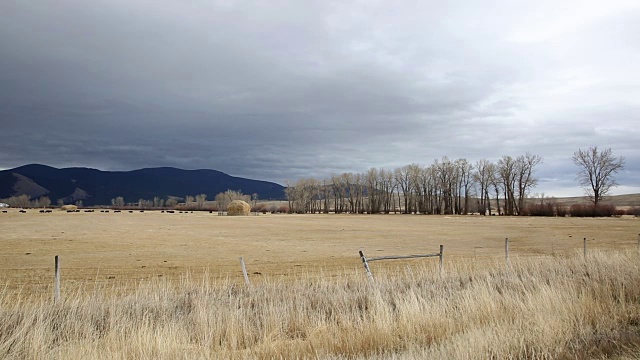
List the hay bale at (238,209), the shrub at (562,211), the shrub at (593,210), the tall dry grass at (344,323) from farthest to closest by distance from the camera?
the hay bale at (238,209) → the shrub at (562,211) → the shrub at (593,210) → the tall dry grass at (344,323)

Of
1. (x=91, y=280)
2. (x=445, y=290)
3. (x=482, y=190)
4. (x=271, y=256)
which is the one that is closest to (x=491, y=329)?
(x=445, y=290)

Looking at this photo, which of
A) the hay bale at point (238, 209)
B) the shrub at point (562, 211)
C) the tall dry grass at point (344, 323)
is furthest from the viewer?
the hay bale at point (238, 209)

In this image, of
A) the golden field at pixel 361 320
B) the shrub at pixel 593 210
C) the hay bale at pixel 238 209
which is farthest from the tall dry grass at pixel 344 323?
the hay bale at pixel 238 209

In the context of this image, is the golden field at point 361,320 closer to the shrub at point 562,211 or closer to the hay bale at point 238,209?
the shrub at point 562,211

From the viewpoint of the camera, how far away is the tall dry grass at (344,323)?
6348mm

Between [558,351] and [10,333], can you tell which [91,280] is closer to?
[10,333]

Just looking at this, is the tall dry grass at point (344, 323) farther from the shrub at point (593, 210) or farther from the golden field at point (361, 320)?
the shrub at point (593, 210)

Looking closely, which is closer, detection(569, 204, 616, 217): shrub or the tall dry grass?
the tall dry grass

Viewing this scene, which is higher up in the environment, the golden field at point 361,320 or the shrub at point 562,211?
the shrub at point 562,211

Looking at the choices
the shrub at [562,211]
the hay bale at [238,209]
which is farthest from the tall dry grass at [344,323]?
the hay bale at [238,209]

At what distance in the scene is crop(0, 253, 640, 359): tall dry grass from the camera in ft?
20.8

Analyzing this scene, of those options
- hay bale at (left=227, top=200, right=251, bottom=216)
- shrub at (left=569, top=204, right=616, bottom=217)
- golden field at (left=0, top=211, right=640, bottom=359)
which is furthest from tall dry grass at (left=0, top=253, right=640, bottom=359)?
hay bale at (left=227, top=200, right=251, bottom=216)

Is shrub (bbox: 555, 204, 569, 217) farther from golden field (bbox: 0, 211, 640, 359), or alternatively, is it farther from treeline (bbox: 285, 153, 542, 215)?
golden field (bbox: 0, 211, 640, 359)

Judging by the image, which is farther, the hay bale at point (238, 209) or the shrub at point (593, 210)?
the hay bale at point (238, 209)
